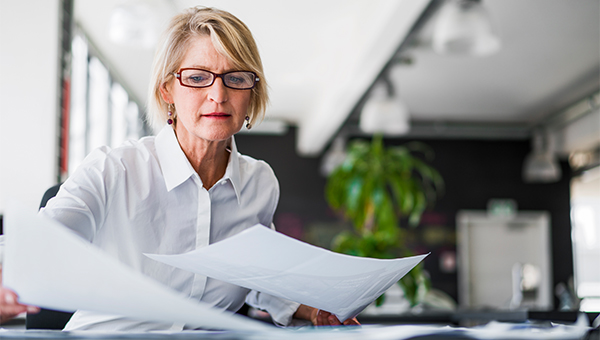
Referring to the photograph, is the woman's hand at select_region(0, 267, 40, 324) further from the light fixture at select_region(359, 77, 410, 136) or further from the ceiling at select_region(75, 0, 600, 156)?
the light fixture at select_region(359, 77, 410, 136)

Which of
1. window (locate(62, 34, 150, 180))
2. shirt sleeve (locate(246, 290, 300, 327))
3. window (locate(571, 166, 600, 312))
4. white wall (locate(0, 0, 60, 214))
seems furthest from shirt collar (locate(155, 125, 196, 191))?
window (locate(571, 166, 600, 312))

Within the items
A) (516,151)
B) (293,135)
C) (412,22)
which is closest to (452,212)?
(516,151)

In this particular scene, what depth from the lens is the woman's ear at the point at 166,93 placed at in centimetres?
104

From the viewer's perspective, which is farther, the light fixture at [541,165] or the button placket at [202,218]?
the light fixture at [541,165]

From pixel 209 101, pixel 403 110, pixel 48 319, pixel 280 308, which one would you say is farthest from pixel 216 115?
pixel 403 110

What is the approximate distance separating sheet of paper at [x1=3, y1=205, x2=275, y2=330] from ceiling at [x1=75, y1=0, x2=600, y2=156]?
107 inches

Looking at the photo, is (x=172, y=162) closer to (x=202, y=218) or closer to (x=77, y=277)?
(x=202, y=218)

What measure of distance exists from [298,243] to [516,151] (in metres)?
9.49

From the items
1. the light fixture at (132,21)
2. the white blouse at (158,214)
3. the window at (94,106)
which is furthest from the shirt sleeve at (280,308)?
the window at (94,106)

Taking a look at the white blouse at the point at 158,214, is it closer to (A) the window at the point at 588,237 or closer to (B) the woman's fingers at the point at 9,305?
(B) the woman's fingers at the point at 9,305

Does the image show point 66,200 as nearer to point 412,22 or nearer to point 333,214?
point 412,22

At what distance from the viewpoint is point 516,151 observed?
9266 mm

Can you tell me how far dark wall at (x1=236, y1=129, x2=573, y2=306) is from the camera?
349 inches

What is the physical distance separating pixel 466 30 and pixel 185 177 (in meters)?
2.54
